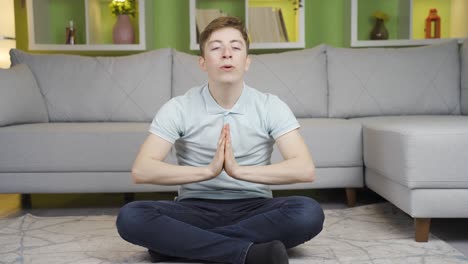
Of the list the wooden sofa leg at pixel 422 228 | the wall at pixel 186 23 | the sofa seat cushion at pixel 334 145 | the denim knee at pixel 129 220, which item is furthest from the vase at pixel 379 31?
the denim knee at pixel 129 220

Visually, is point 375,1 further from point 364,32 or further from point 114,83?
point 114,83

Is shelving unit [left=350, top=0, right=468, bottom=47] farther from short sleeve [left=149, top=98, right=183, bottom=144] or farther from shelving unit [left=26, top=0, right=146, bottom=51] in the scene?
short sleeve [left=149, top=98, right=183, bottom=144]

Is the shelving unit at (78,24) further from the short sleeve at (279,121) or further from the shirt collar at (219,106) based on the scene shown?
the short sleeve at (279,121)

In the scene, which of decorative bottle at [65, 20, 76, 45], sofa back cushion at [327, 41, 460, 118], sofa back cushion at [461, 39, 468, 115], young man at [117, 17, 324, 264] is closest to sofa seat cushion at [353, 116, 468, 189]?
young man at [117, 17, 324, 264]

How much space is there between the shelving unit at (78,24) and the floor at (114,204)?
42.0 inches

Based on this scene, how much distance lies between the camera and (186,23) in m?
4.05

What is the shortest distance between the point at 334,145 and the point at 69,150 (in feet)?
4.26

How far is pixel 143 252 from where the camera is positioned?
6.55 ft

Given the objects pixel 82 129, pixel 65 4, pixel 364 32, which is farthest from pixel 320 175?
pixel 65 4

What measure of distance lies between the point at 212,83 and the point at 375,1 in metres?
2.48

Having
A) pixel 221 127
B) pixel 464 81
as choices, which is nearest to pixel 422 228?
pixel 221 127

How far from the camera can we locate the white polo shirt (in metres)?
1.86

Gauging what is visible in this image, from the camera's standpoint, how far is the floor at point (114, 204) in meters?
2.34

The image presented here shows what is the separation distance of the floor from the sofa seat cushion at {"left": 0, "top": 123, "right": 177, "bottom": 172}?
25 centimetres
